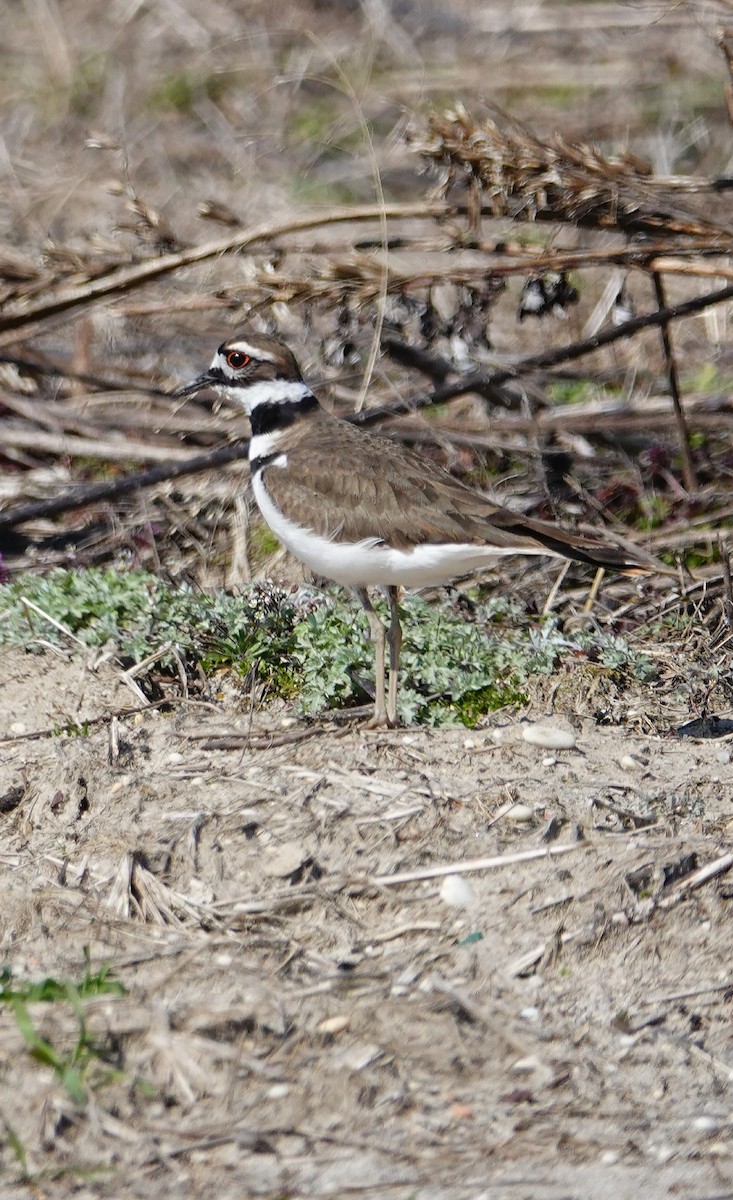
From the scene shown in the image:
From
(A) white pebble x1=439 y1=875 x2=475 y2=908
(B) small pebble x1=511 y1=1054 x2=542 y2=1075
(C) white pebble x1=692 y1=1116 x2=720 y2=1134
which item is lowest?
(C) white pebble x1=692 y1=1116 x2=720 y2=1134

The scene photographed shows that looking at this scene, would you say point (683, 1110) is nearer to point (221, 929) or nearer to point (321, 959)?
point (321, 959)

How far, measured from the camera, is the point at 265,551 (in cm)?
655

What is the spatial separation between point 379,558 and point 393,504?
196 millimetres

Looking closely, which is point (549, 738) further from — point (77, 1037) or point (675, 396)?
point (675, 396)

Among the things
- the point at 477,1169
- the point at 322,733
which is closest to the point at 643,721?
the point at 322,733

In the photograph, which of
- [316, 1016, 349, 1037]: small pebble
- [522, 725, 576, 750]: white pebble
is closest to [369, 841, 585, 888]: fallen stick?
[316, 1016, 349, 1037]: small pebble

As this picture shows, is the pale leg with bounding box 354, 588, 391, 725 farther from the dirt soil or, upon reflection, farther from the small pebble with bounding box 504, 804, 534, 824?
the small pebble with bounding box 504, 804, 534, 824

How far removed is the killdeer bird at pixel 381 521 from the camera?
4625 mm

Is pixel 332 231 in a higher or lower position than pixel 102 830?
higher

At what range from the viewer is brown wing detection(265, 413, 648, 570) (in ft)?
15.0

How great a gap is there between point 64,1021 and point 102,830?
3.25 ft

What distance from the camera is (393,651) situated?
5.00 metres

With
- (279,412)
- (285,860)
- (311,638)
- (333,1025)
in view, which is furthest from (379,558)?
(333,1025)

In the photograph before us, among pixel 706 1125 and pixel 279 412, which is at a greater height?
pixel 279 412
